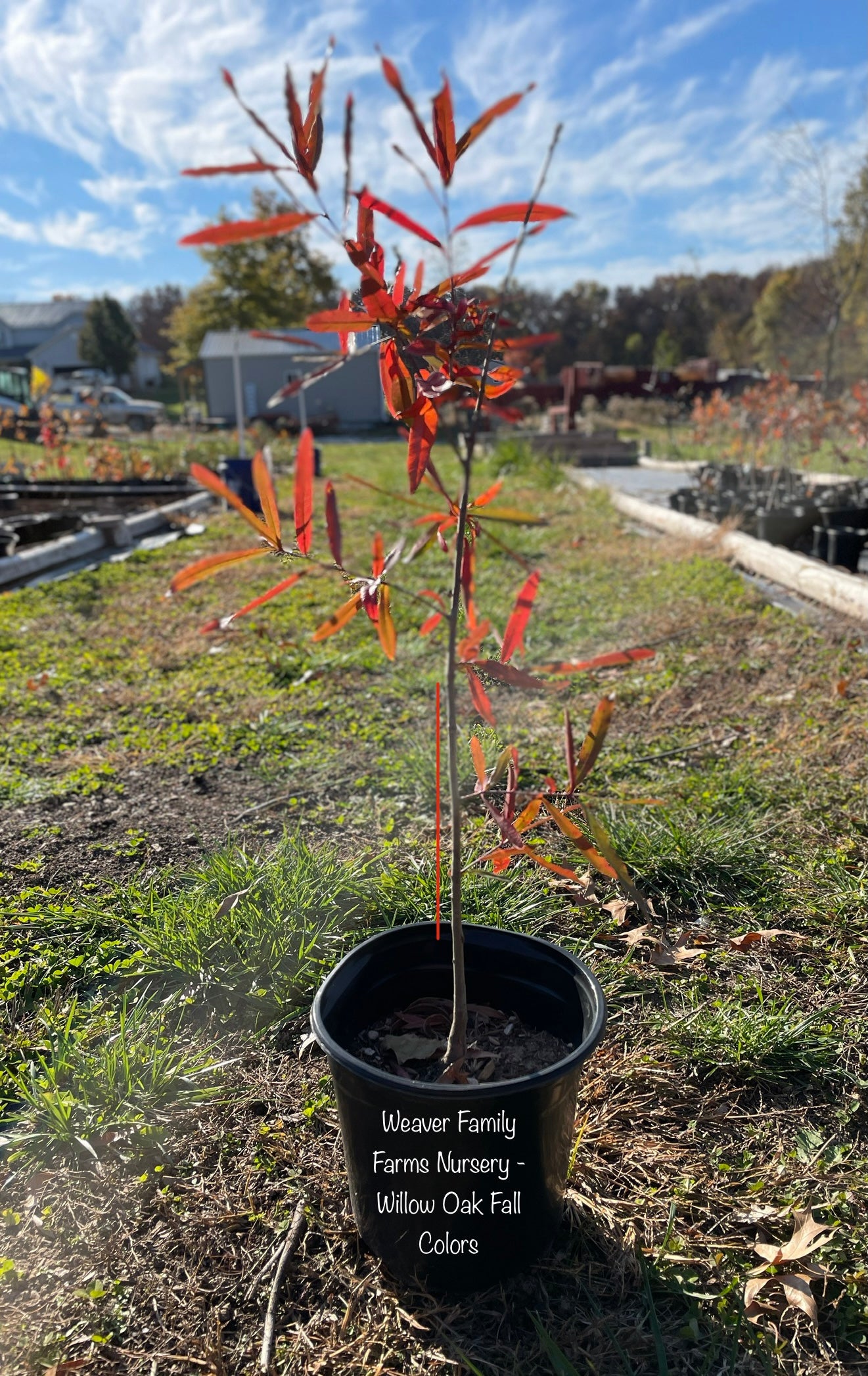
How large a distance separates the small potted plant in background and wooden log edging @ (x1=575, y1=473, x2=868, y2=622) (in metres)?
4.17

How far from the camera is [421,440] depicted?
1.20m

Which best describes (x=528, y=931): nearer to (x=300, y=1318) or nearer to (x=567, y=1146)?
(x=567, y=1146)

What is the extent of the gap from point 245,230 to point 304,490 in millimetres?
314

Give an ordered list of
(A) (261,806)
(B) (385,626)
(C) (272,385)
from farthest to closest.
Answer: (C) (272,385) → (A) (261,806) → (B) (385,626)

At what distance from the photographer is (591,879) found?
2.63m

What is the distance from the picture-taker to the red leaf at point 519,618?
3.96 ft

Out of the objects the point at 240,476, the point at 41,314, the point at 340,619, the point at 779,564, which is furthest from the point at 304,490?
the point at 41,314

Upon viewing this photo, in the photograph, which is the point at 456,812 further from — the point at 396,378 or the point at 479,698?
the point at 396,378

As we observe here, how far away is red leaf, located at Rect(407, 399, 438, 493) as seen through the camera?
1175mm

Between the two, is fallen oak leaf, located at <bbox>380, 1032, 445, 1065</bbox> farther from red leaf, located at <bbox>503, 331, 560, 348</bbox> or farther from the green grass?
red leaf, located at <bbox>503, 331, 560, 348</bbox>

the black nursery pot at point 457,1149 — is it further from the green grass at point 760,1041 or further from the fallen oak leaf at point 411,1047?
the green grass at point 760,1041

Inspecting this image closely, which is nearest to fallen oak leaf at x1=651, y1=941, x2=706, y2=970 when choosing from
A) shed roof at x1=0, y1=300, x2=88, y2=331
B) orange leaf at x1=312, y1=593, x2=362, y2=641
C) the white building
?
orange leaf at x1=312, y1=593, x2=362, y2=641

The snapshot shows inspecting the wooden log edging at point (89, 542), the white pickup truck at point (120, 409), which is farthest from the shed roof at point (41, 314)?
the wooden log edging at point (89, 542)

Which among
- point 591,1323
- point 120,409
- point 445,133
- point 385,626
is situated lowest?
point 591,1323
